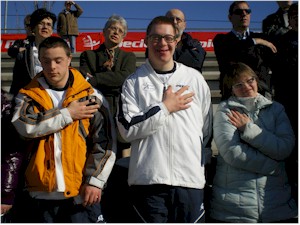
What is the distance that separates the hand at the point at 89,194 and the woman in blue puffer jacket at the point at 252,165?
83cm

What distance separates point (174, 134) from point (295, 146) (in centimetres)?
98

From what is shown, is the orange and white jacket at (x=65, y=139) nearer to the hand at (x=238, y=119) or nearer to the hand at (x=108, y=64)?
the hand at (x=238, y=119)

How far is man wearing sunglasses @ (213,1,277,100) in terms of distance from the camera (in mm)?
3908

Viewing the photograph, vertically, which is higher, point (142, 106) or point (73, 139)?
point (142, 106)

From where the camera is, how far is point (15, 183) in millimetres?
2492

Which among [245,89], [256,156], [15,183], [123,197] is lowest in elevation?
[123,197]

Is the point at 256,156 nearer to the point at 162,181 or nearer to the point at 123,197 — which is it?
A: the point at 162,181

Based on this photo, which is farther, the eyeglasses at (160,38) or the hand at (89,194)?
the eyeglasses at (160,38)

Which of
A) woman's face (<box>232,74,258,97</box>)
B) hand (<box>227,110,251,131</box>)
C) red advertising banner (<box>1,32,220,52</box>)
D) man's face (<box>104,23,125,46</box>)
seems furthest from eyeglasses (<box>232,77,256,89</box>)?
red advertising banner (<box>1,32,220,52</box>)

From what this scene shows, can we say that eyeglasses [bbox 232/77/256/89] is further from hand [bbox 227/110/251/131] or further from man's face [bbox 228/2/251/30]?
man's face [bbox 228/2/251/30]

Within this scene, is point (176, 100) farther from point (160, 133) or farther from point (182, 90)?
point (160, 133)

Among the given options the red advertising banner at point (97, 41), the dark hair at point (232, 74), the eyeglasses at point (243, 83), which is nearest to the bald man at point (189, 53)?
the dark hair at point (232, 74)

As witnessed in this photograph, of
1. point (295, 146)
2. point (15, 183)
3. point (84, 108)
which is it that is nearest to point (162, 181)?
point (84, 108)

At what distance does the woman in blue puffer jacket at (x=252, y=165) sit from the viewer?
2.78 meters
